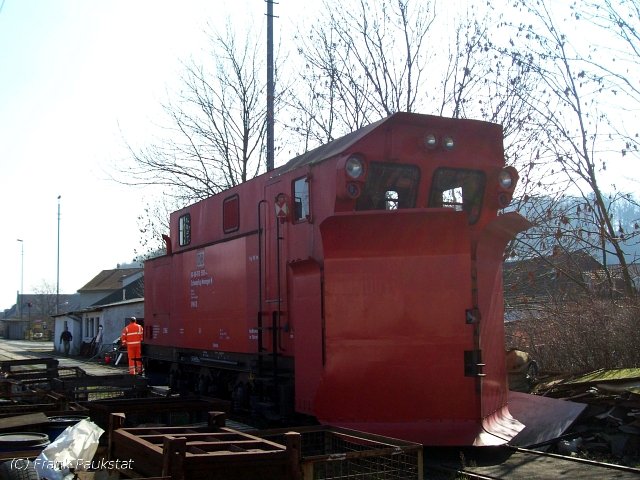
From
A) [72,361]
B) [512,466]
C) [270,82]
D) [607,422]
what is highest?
[270,82]

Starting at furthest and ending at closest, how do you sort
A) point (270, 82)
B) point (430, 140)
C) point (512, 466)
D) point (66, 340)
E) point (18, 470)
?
point (66, 340) < point (270, 82) < point (430, 140) < point (512, 466) < point (18, 470)

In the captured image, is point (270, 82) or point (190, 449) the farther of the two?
point (270, 82)

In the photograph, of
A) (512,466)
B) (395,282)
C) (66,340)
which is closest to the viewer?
(512,466)

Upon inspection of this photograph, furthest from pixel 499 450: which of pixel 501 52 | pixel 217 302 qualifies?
pixel 501 52

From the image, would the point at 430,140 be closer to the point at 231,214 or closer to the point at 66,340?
the point at 231,214

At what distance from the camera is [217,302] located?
10977 mm

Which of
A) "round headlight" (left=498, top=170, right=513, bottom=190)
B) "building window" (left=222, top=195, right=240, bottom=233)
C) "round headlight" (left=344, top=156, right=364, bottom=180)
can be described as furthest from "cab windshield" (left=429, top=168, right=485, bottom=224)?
"building window" (left=222, top=195, right=240, bottom=233)

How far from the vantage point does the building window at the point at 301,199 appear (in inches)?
327

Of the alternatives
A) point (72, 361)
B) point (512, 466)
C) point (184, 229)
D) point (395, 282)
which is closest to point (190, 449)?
point (395, 282)

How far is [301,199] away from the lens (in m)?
8.46

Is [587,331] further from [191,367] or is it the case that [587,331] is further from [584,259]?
[191,367]

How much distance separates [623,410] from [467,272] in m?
2.79

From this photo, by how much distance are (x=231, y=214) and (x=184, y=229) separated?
Result: 2474mm

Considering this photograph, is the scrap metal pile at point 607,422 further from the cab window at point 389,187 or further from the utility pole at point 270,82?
the utility pole at point 270,82
